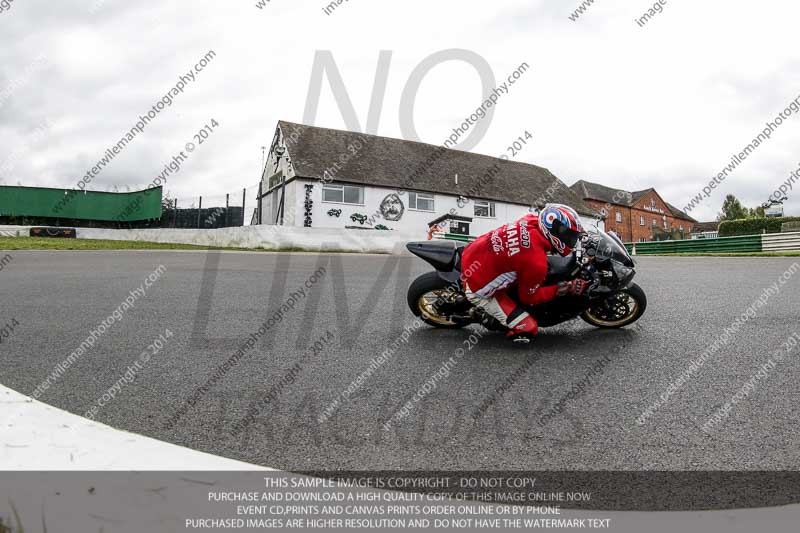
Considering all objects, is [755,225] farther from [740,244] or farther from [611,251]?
[611,251]

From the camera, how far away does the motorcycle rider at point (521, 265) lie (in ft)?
15.2

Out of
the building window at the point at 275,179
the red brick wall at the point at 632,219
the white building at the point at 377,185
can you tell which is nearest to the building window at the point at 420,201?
the white building at the point at 377,185

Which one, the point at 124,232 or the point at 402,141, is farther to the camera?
the point at 402,141

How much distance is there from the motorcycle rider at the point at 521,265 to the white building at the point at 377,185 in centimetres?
2317

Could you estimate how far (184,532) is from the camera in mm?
1827

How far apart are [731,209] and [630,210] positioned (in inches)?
1369

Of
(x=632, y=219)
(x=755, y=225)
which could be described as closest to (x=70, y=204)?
(x=755, y=225)

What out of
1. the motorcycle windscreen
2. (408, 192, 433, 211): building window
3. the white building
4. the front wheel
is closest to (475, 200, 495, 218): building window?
the white building

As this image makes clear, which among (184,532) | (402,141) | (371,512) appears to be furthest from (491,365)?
(402,141)

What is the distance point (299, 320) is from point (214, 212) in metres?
23.6

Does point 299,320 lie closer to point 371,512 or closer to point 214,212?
point 371,512

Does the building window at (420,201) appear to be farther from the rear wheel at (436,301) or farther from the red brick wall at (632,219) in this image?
the red brick wall at (632,219)

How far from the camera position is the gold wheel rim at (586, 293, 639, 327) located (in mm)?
5367

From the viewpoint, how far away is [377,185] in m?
31.7
